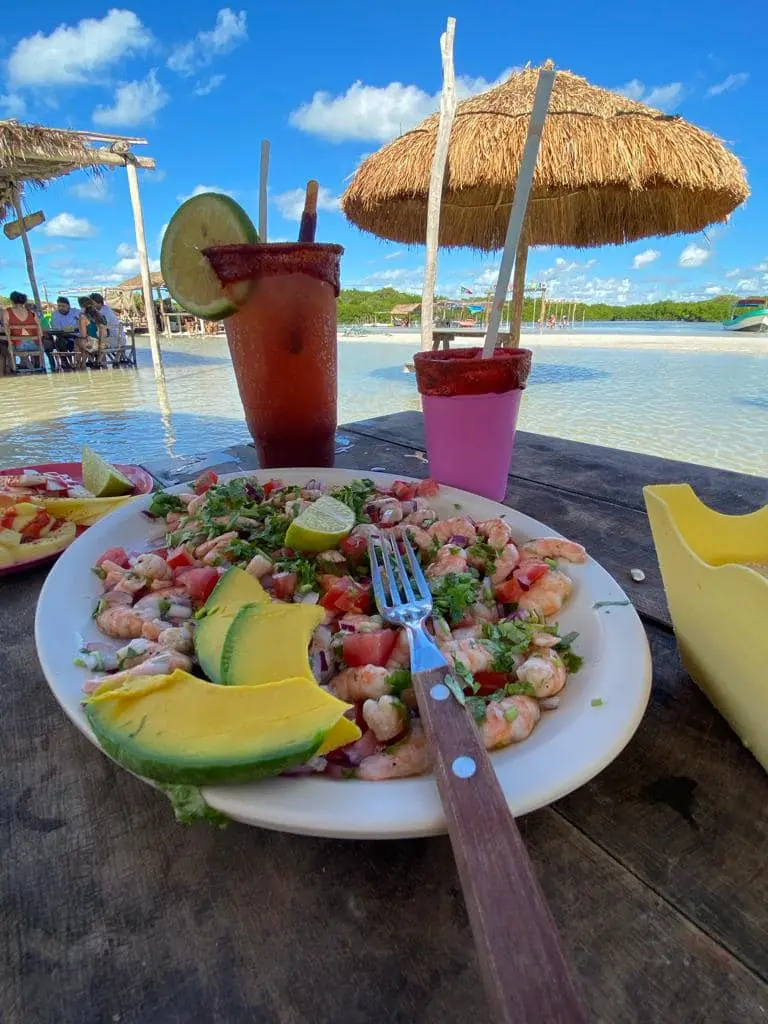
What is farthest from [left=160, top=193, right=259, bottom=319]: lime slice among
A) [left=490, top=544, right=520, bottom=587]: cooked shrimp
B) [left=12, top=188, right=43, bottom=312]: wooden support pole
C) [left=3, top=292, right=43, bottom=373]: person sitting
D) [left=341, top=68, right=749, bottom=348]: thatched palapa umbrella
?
[left=12, top=188, right=43, bottom=312]: wooden support pole

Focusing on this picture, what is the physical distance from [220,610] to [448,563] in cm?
28

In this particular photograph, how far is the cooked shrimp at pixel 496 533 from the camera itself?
29.0 inches

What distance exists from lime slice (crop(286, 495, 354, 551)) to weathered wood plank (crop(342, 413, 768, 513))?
2.08ft

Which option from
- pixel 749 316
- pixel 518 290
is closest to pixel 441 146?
pixel 518 290

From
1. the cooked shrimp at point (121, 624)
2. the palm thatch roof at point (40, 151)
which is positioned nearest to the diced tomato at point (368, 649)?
the cooked shrimp at point (121, 624)

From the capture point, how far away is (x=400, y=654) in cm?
54

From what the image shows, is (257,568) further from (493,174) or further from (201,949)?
(493,174)

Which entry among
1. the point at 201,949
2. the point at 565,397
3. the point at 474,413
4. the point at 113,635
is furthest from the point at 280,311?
the point at 565,397

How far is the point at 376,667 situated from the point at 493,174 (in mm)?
5248

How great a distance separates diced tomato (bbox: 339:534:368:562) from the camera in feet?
2.38

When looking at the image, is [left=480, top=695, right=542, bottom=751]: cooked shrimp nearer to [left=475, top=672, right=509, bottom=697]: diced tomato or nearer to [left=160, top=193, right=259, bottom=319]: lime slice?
[left=475, top=672, right=509, bottom=697]: diced tomato

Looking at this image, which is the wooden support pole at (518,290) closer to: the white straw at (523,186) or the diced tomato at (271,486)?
the white straw at (523,186)

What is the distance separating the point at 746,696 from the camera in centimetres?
44

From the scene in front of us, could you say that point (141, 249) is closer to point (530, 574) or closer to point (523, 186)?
point (523, 186)
